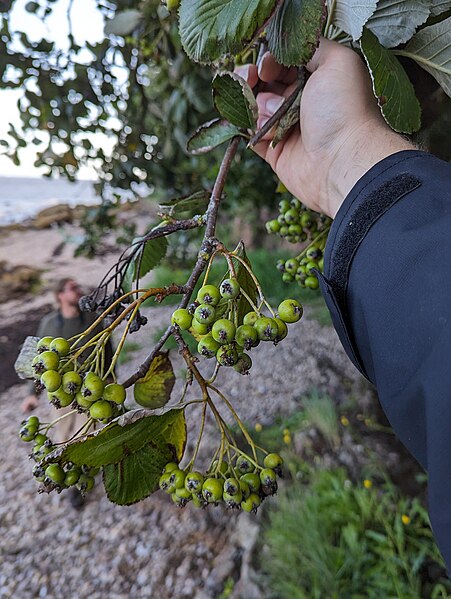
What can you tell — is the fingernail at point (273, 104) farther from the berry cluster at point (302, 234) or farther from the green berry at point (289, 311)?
the green berry at point (289, 311)

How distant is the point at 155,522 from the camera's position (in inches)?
108

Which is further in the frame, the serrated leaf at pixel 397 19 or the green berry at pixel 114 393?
the serrated leaf at pixel 397 19

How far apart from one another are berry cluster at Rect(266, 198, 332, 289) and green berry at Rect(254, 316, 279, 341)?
1.09ft

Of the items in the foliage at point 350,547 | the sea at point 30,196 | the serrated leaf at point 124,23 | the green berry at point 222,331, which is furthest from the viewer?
the sea at point 30,196

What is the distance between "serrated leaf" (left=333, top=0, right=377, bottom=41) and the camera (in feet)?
2.01

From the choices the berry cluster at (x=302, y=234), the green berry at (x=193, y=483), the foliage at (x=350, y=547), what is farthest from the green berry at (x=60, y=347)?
the foliage at (x=350, y=547)

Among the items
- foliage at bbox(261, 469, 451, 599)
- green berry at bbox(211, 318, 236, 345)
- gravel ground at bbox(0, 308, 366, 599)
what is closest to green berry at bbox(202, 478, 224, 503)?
green berry at bbox(211, 318, 236, 345)

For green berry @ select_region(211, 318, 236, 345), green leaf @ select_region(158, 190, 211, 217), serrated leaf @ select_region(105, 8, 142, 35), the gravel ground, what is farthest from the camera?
the gravel ground

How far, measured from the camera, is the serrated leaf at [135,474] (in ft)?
1.93

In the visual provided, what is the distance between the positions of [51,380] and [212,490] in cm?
24

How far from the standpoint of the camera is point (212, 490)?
2.06ft

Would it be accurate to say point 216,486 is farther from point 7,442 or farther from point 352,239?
point 7,442

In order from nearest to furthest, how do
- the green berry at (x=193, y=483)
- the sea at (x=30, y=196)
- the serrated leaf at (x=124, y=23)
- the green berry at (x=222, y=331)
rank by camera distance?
the green berry at (x=222, y=331)
the green berry at (x=193, y=483)
the serrated leaf at (x=124, y=23)
the sea at (x=30, y=196)

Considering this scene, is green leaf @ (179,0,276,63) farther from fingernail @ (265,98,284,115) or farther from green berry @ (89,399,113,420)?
green berry @ (89,399,113,420)
